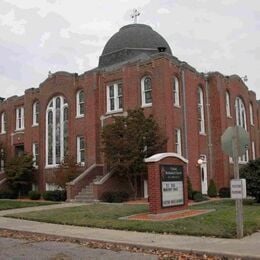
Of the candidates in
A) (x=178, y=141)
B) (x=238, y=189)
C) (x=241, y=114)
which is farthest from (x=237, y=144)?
(x=241, y=114)

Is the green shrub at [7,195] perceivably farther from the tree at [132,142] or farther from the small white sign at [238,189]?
the small white sign at [238,189]

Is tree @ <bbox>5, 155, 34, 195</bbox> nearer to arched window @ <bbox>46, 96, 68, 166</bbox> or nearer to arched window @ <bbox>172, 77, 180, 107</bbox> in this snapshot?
arched window @ <bbox>46, 96, 68, 166</bbox>

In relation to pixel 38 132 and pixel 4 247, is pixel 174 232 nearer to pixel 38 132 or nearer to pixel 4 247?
pixel 4 247

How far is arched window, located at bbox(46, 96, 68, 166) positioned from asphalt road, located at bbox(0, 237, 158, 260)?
20927 millimetres

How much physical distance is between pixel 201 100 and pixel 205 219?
57.0ft

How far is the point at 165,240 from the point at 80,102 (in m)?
21.5

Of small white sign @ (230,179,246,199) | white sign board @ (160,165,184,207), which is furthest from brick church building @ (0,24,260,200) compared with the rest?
small white sign @ (230,179,246,199)

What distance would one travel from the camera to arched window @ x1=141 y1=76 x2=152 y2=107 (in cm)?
2820

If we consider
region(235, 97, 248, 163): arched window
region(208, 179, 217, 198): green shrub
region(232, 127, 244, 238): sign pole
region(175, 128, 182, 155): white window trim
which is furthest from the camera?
region(235, 97, 248, 163): arched window

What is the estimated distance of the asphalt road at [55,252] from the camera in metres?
9.76

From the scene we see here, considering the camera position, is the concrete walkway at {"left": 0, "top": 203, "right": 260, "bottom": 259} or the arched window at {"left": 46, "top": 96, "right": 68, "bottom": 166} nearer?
the concrete walkway at {"left": 0, "top": 203, "right": 260, "bottom": 259}

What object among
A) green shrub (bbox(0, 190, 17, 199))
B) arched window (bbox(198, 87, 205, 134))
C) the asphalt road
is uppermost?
arched window (bbox(198, 87, 205, 134))

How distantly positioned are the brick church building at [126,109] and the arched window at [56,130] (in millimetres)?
72

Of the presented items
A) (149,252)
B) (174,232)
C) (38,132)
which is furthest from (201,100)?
Result: (149,252)
